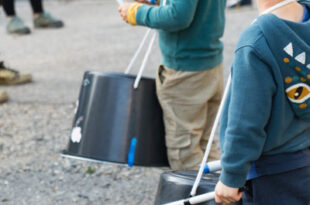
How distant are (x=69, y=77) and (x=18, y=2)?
626cm

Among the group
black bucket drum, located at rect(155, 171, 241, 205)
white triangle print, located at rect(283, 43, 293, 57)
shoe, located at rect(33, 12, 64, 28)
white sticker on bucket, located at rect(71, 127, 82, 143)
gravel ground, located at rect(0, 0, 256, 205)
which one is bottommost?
gravel ground, located at rect(0, 0, 256, 205)

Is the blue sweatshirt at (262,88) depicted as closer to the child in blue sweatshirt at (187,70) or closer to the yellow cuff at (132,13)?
the child in blue sweatshirt at (187,70)

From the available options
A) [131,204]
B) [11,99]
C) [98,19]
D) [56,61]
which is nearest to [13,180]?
[131,204]

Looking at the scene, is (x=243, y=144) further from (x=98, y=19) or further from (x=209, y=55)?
(x=98, y=19)

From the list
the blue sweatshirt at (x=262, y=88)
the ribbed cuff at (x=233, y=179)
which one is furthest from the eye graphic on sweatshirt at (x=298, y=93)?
the ribbed cuff at (x=233, y=179)

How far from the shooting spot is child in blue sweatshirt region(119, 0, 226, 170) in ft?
7.23

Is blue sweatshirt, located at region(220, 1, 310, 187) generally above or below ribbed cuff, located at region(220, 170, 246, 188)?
above

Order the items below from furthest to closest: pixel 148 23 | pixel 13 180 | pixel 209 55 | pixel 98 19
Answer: pixel 98 19 < pixel 13 180 < pixel 209 55 < pixel 148 23

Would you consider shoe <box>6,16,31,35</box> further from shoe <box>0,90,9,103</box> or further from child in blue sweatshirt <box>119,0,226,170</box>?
child in blue sweatshirt <box>119,0,226,170</box>

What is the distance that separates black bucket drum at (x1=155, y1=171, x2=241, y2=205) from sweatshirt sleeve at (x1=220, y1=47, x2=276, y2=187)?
8.2 inches

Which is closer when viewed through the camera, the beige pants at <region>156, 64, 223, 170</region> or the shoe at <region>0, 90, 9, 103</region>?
the beige pants at <region>156, 64, 223, 170</region>

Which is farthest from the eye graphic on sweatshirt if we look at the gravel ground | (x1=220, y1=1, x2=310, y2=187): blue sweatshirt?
the gravel ground

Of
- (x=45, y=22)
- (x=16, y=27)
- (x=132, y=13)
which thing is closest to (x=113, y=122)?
(x=132, y=13)

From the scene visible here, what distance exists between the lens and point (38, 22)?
648 cm
